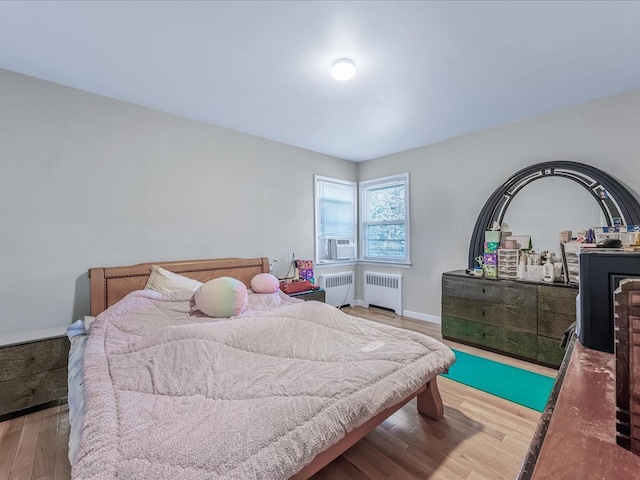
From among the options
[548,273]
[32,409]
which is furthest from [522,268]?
[32,409]

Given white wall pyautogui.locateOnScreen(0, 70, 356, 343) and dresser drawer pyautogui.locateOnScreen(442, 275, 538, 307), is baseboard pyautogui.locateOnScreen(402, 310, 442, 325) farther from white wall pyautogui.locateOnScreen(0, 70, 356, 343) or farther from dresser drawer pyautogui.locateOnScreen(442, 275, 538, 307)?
white wall pyautogui.locateOnScreen(0, 70, 356, 343)

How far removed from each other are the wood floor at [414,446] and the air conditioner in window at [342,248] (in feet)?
8.68

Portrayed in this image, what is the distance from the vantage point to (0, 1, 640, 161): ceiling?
162cm

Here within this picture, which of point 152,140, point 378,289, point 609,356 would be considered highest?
point 152,140

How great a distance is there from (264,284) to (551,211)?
308 centimetres

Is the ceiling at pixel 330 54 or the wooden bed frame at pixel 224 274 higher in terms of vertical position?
the ceiling at pixel 330 54

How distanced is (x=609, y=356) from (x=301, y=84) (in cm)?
244

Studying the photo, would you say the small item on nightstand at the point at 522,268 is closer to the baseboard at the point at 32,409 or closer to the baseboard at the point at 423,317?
the baseboard at the point at 423,317

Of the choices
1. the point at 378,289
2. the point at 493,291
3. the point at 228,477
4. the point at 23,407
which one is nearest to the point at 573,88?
the point at 493,291

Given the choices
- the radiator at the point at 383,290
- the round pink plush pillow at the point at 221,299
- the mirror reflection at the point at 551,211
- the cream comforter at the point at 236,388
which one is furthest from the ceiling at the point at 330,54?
the radiator at the point at 383,290

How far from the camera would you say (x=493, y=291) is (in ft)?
9.68

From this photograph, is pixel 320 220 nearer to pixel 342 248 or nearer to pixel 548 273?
pixel 342 248

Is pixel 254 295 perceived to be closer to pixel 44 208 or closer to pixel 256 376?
pixel 256 376

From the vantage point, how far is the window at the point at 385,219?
4242mm
